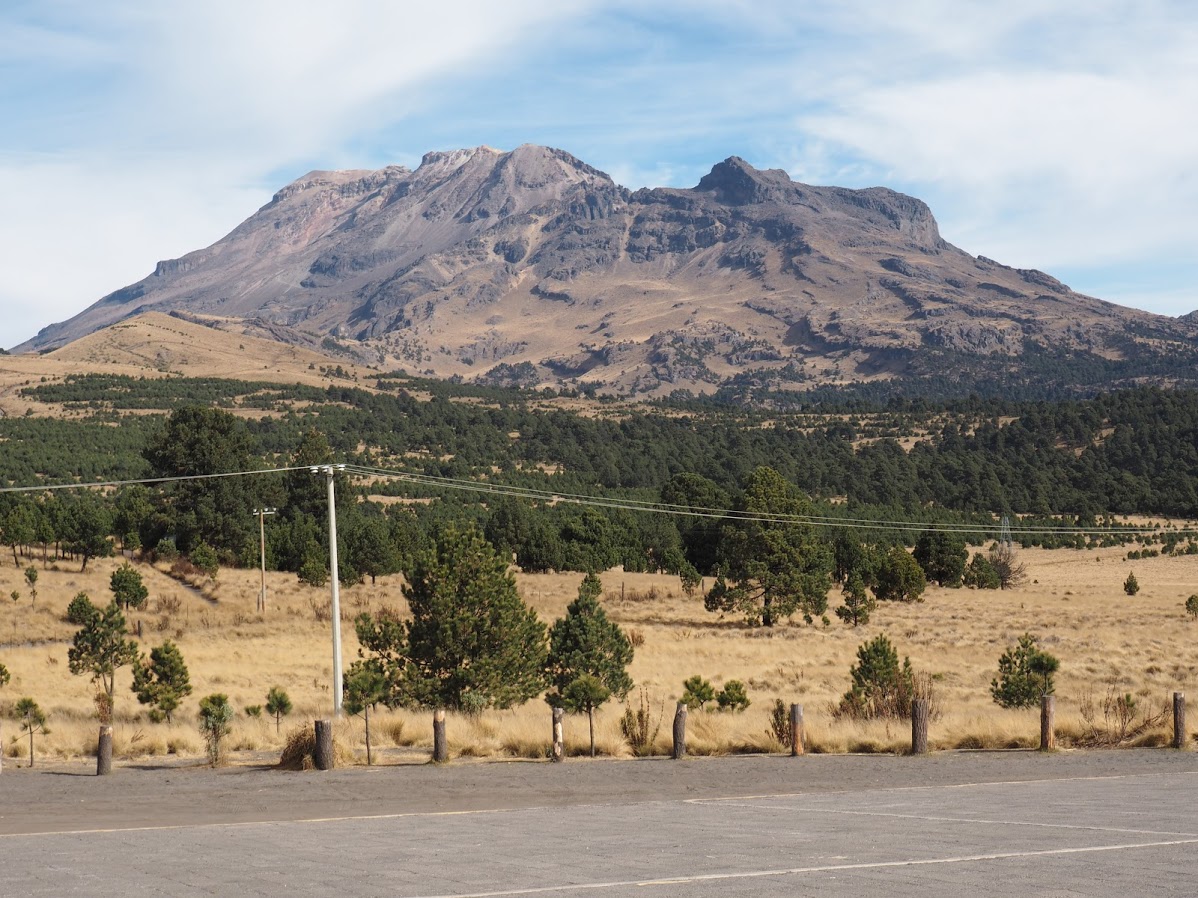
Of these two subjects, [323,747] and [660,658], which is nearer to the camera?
[323,747]

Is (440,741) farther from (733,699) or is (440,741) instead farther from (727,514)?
(727,514)

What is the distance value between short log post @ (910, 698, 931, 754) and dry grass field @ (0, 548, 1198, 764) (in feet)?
1.62

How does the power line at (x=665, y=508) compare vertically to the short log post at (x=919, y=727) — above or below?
above

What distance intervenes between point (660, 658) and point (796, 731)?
33349mm

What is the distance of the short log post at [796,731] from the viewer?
2205cm

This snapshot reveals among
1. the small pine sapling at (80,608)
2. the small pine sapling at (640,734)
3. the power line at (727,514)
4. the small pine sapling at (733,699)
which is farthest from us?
the power line at (727,514)

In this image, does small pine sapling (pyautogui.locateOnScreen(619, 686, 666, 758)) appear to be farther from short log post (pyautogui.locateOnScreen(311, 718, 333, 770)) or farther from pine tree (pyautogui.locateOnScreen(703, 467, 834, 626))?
pine tree (pyautogui.locateOnScreen(703, 467, 834, 626))

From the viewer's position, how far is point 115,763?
74.9 ft

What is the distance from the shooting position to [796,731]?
22.1 metres

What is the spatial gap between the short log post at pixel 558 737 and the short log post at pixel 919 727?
6.46m

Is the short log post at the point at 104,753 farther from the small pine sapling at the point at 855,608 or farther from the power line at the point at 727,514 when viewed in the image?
the small pine sapling at the point at 855,608

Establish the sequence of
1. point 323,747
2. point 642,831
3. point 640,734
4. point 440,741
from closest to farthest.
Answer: point 642,831, point 323,747, point 440,741, point 640,734

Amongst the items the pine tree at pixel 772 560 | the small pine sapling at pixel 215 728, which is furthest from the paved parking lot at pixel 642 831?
the pine tree at pixel 772 560

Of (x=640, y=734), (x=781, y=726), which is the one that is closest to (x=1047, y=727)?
(x=781, y=726)
